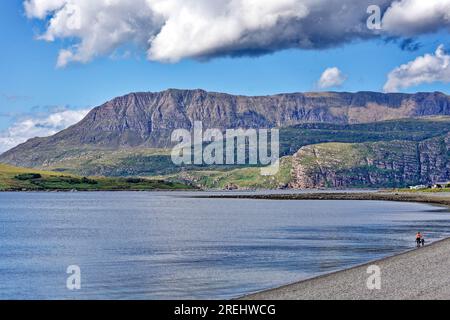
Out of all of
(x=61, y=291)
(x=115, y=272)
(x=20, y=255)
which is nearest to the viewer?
(x=61, y=291)

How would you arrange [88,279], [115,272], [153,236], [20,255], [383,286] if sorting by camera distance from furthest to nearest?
[153,236]
[20,255]
[115,272]
[88,279]
[383,286]

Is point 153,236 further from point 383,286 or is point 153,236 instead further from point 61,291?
point 383,286

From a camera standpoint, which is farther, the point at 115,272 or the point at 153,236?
the point at 153,236

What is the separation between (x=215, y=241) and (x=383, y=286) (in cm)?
5514

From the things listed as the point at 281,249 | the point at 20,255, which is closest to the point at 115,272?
the point at 20,255

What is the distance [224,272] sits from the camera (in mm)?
65312

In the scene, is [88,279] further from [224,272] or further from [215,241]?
[215,241]

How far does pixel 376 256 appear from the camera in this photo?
77750mm

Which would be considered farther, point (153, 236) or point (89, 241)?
point (153, 236)
